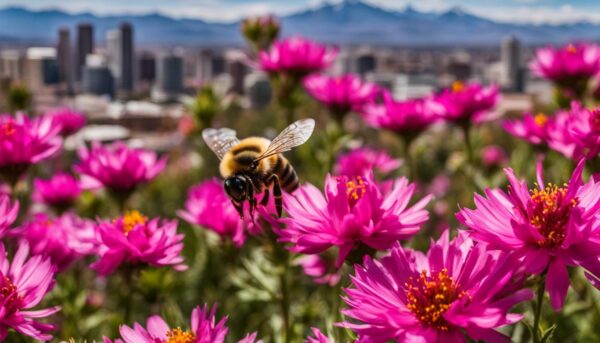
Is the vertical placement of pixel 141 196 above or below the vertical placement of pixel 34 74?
below

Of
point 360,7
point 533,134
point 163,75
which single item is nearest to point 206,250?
point 533,134

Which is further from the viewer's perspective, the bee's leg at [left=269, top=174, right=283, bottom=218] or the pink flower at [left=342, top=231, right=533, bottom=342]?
the bee's leg at [left=269, top=174, right=283, bottom=218]

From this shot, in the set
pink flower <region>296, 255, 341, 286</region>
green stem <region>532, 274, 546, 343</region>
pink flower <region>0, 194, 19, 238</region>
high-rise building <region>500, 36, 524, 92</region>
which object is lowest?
high-rise building <region>500, 36, 524, 92</region>

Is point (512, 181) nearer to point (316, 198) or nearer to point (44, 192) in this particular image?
point (316, 198)

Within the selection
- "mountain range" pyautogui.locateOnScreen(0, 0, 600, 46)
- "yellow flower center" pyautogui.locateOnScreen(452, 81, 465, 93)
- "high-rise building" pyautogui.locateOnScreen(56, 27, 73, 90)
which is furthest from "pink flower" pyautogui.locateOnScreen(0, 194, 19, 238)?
"mountain range" pyautogui.locateOnScreen(0, 0, 600, 46)

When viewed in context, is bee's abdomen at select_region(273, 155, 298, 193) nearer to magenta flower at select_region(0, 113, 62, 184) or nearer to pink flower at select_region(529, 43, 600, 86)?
magenta flower at select_region(0, 113, 62, 184)

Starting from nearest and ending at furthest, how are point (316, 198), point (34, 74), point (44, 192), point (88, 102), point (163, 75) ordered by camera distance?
point (316, 198) < point (44, 192) < point (34, 74) < point (88, 102) < point (163, 75)
